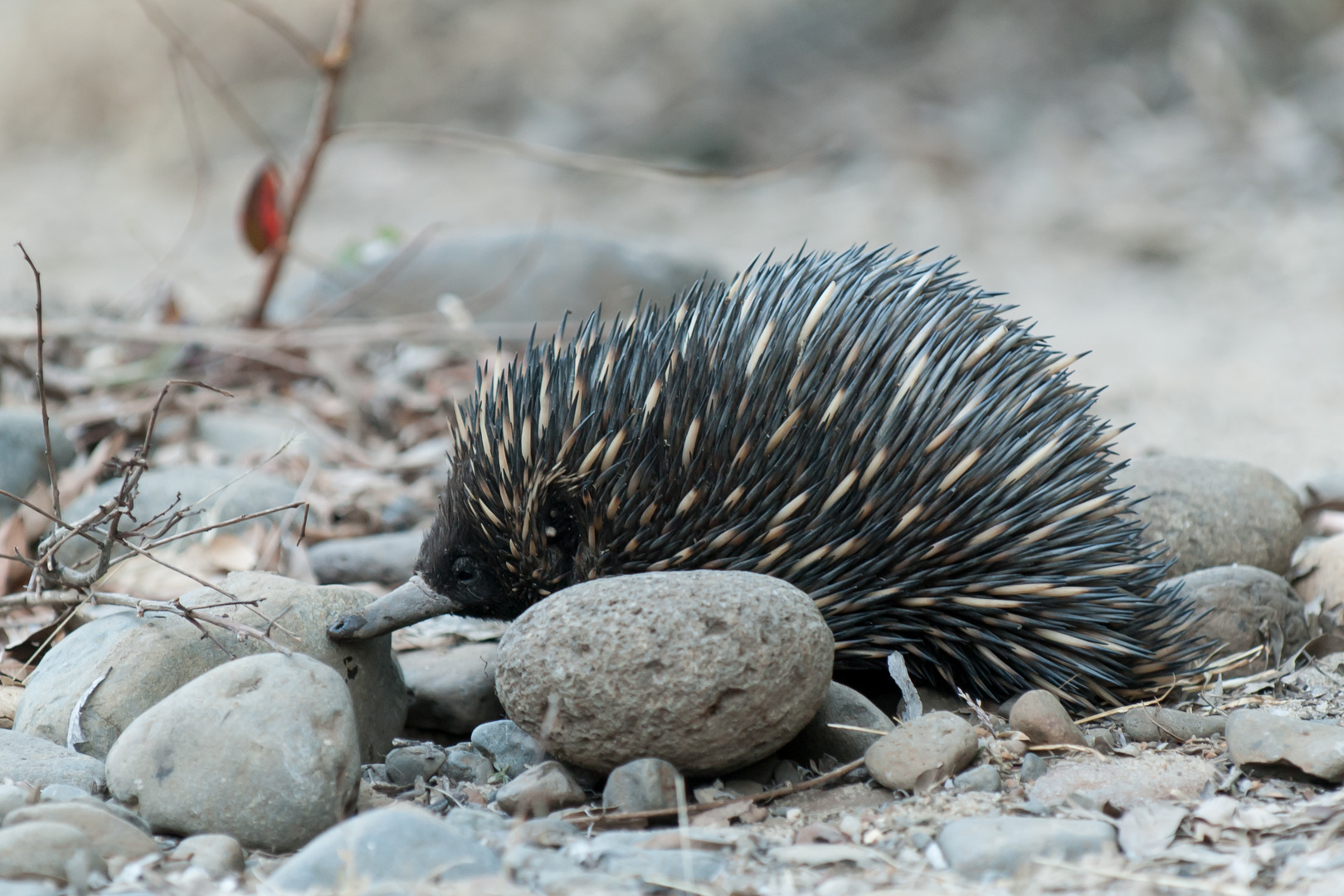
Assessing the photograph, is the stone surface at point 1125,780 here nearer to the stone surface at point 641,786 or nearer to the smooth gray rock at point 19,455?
the stone surface at point 641,786

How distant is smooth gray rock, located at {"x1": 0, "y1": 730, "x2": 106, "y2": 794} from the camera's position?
239cm

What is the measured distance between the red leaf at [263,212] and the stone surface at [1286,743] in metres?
4.38

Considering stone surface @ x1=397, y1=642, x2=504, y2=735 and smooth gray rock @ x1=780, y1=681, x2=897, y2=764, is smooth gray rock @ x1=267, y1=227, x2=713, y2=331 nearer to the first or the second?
stone surface @ x1=397, y1=642, x2=504, y2=735

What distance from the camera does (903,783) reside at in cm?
241

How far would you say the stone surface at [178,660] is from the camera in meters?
2.55

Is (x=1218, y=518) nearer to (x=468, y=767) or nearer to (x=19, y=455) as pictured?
(x=468, y=767)

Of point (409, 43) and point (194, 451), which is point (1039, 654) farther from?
point (409, 43)

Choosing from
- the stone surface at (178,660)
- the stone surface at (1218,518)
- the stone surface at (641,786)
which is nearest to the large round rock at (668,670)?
the stone surface at (641,786)

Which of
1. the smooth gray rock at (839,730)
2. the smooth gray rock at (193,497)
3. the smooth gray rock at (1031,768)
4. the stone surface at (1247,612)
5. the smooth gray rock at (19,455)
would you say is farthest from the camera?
the smooth gray rock at (19,455)

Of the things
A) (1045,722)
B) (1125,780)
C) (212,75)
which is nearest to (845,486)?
(1045,722)

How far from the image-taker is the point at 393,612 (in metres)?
2.80

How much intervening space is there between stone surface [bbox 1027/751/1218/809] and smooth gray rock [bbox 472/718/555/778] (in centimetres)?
104

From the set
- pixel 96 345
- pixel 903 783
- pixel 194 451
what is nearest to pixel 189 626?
pixel 903 783

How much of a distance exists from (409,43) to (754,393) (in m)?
11.6
